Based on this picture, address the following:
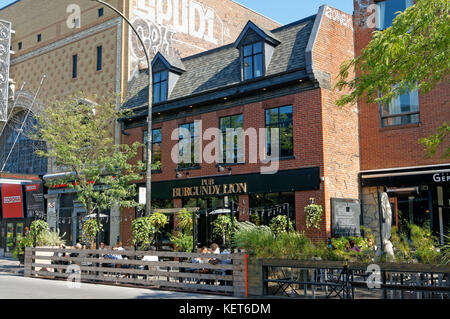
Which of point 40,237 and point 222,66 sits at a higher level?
point 222,66

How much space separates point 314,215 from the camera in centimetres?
1794

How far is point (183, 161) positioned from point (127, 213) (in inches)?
176

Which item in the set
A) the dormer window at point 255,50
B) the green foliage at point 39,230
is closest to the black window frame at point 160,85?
the dormer window at point 255,50

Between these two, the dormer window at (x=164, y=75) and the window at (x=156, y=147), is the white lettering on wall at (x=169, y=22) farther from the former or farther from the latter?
the window at (x=156, y=147)

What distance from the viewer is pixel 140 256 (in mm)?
14719

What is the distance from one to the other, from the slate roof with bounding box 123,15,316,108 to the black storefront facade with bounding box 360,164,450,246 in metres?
5.63

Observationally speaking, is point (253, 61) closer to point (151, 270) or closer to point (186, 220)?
point (186, 220)

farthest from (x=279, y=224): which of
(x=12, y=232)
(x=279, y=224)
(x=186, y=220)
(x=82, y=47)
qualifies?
(x=12, y=232)

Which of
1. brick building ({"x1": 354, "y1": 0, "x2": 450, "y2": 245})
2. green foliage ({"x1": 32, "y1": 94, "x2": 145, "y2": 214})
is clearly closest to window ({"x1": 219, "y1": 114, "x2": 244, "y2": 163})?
green foliage ({"x1": 32, "y1": 94, "x2": 145, "y2": 214})

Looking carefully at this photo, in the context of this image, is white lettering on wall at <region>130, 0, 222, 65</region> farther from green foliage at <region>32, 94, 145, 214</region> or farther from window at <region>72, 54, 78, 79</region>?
green foliage at <region>32, 94, 145, 214</region>

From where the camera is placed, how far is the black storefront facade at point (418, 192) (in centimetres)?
1831

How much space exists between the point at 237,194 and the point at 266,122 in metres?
3.27

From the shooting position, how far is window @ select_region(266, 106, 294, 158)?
19.6 m
